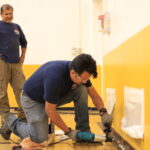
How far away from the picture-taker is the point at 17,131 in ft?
6.92

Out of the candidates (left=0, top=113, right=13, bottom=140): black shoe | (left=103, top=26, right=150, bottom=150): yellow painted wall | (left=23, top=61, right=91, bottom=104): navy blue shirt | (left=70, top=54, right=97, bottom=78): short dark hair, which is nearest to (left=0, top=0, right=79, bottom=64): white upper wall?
(left=103, top=26, right=150, bottom=150): yellow painted wall

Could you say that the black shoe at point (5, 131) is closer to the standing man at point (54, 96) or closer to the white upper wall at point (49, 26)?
the standing man at point (54, 96)

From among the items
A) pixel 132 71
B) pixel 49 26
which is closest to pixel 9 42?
pixel 132 71

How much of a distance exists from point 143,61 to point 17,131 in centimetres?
117

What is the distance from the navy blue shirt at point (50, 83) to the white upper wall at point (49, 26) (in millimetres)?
2744

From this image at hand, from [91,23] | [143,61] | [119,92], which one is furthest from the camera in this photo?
[91,23]

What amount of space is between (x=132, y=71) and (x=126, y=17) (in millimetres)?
454

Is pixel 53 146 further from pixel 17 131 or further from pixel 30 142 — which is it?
pixel 17 131

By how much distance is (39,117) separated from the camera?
1.92 meters

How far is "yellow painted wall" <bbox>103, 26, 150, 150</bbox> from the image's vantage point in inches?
54.3

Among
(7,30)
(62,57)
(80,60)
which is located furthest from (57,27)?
(80,60)

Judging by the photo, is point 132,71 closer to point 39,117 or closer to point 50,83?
point 50,83

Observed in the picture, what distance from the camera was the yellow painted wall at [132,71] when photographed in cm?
138

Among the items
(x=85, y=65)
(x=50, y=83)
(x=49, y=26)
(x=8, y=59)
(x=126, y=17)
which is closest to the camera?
(x=85, y=65)
